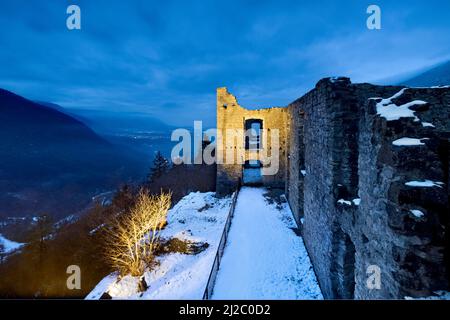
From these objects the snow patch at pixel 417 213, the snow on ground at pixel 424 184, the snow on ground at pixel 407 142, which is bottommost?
the snow patch at pixel 417 213

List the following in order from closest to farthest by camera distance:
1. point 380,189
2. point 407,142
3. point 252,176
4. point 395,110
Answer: point 407,142 < point 395,110 < point 380,189 < point 252,176

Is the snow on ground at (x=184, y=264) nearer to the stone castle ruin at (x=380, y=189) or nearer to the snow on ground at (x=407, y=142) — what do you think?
the stone castle ruin at (x=380, y=189)

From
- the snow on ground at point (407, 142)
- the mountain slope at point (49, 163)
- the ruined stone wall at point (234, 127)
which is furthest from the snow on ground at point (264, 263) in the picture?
the mountain slope at point (49, 163)

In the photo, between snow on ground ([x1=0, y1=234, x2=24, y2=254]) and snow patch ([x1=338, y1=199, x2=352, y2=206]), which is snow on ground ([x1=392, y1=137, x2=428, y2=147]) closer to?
snow patch ([x1=338, y1=199, x2=352, y2=206])

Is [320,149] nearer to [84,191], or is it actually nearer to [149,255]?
[149,255]

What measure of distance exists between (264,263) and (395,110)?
7.56 meters

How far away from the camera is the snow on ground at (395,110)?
346 cm

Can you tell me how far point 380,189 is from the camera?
12.4 feet

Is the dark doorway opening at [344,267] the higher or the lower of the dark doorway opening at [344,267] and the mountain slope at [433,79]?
the lower

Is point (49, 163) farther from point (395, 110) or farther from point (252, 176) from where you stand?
point (395, 110)

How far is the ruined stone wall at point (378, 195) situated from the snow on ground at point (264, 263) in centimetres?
97

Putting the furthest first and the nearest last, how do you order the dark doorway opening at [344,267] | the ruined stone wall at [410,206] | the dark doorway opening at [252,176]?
the dark doorway opening at [252,176]
the dark doorway opening at [344,267]
the ruined stone wall at [410,206]

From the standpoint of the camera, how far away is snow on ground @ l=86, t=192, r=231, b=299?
12.2m

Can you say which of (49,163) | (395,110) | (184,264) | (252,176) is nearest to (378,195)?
(395,110)
